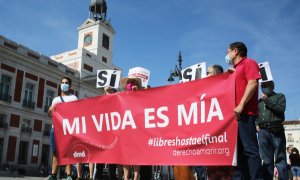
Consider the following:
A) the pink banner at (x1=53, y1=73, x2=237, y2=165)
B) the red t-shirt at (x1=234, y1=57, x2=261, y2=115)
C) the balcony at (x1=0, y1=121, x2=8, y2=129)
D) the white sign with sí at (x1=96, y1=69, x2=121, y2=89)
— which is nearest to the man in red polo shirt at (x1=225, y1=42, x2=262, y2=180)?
the red t-shirt at (x1=234, y1=57, x2=261, y2=115)

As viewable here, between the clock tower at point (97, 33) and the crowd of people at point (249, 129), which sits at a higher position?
the clock tower at point (97, 33)

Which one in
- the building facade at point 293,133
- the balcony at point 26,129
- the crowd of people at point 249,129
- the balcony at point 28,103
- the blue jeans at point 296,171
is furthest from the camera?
the building facade at point 293,133

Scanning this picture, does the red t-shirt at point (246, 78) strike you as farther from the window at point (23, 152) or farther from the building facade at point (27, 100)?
the window at point (23, 152)

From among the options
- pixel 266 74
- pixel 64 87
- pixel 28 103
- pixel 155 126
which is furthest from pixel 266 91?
pixel 28 103

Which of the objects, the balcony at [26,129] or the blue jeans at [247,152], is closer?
the blue jeans at [247,152]

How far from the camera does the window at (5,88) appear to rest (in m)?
29.9

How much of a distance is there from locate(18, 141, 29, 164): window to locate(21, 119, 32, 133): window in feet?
3.76

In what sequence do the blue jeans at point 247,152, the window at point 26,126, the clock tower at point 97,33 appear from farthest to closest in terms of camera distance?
the clock tower at point 97,33, the window at point 26,126, the blue jeans at point 247,152

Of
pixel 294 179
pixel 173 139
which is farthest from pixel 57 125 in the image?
pixel 294 179

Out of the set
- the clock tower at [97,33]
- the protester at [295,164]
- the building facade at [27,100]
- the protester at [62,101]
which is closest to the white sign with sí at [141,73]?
the protester at [62,101]

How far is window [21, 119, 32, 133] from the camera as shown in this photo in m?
31.2

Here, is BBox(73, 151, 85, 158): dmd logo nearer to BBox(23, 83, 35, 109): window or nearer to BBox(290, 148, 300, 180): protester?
BBox(290, 148, 300, 180): protester

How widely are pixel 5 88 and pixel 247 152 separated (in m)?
30.1

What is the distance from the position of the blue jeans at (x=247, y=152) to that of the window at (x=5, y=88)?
96.2ft
